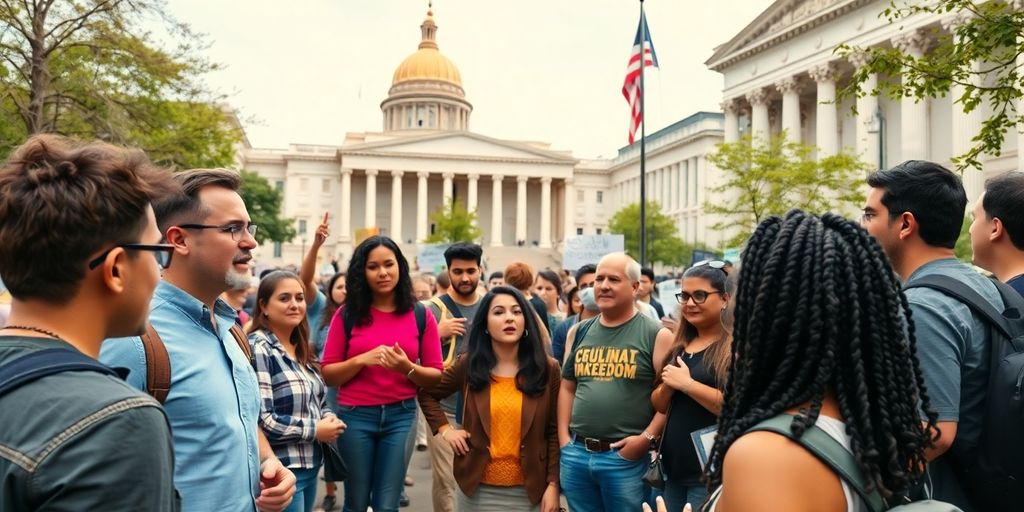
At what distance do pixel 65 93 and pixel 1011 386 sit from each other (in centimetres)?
2166

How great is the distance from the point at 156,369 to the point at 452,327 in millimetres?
4368

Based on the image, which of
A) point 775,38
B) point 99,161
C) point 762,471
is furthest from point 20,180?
point 775,38

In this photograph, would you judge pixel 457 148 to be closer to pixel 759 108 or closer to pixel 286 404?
pixel 759 108

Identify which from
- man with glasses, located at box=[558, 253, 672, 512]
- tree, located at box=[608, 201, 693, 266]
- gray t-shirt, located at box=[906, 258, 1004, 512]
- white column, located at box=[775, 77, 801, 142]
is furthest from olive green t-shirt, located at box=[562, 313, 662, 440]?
tree, located at box=[608, 201, 693, 266]

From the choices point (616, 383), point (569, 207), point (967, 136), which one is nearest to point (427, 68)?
point (569, 207)

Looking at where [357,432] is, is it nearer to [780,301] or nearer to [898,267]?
[898,267]

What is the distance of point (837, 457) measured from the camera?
1.87m

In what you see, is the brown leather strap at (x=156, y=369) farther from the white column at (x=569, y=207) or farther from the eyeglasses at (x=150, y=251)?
the white column at (x=569, y=207)

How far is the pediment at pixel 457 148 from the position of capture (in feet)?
302

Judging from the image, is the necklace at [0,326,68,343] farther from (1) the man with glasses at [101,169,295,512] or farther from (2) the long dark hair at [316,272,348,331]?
(2) the long dark hair at [316,272,348,331]

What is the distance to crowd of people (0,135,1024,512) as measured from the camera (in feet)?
5.85

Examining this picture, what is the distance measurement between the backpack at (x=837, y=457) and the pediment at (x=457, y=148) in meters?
91.8

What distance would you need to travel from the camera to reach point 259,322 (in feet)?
18.2

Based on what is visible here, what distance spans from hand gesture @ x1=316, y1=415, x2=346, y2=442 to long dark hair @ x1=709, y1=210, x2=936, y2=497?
11.0ft
